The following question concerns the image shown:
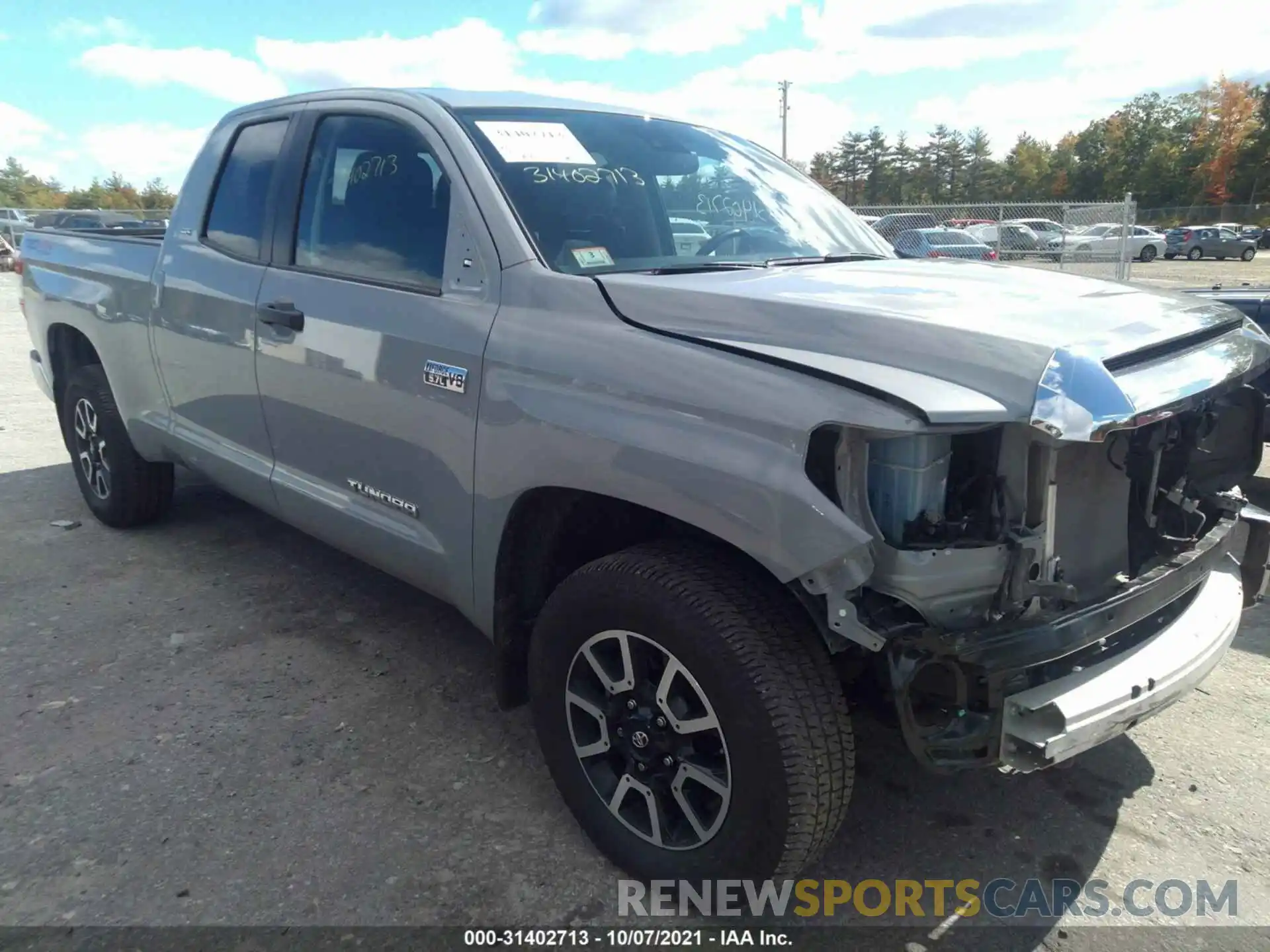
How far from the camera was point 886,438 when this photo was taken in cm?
196

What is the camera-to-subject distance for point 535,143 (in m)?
2.91

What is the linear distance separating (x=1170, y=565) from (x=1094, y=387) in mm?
805

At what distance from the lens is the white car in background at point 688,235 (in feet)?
9.50

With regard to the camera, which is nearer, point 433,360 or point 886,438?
point 886,438

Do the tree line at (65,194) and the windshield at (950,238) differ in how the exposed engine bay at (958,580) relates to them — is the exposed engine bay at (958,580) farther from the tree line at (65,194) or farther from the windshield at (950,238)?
the tree line at (65,194)

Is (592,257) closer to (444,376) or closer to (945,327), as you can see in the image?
(444,376)

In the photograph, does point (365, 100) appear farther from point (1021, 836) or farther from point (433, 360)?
point (1021, 836)

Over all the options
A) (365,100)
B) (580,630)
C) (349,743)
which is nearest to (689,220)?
(365,100)

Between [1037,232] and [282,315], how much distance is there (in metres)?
14.3

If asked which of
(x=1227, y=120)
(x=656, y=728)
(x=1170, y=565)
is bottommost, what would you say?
(x=656, y=728)

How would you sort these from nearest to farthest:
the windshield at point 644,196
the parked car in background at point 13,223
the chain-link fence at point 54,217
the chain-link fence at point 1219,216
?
the windshield at point 644,196 < the chain-link fence at point 54,217 < the parked car in background at point 13,223 < the chain-link fence at point 1219,216

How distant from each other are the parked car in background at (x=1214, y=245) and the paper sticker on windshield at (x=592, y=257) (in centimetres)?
3856

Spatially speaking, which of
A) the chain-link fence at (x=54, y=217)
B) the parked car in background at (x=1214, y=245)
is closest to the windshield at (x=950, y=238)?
the chain-link fence at (x=54, y=217)

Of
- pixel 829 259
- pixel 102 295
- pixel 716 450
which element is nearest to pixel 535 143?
pixel 829 259
